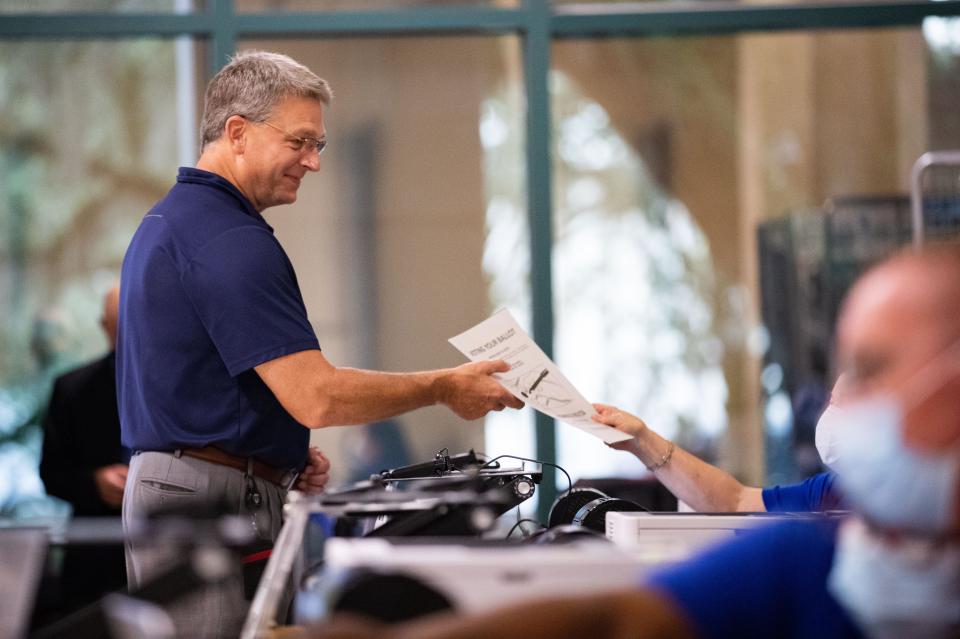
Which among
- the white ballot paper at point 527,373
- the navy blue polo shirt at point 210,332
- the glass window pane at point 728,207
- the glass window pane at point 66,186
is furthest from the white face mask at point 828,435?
the glass window pane at point 66,186

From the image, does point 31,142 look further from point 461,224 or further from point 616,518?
point 616,518

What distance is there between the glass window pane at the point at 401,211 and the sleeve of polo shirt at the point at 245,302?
2.65 meters

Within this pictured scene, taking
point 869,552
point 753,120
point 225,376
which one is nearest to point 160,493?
point 225,376

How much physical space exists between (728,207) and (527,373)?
114 inches

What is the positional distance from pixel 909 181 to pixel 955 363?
14.2ft

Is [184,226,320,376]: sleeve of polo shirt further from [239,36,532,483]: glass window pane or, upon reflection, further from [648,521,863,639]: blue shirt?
[239,36,532,483]: glass window pane

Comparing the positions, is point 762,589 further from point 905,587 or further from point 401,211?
point 401,211

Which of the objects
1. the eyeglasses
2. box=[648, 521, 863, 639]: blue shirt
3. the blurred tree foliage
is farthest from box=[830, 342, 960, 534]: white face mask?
the blurred tree foliage

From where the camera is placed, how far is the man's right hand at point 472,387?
2824 mm

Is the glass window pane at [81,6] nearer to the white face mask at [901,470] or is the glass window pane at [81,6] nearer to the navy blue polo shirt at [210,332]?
the navy blue polo shirt at [210,332]

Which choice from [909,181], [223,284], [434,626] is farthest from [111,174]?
[434,626]

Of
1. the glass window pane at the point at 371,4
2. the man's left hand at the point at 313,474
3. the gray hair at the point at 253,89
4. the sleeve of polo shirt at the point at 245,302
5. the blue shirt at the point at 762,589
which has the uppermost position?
the glass window pane at the point at 371,4

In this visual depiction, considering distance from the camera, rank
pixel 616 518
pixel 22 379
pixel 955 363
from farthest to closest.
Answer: pixel 22 379 < pixel 616 518 < pixel 955 363

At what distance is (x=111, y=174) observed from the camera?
17.4ft
